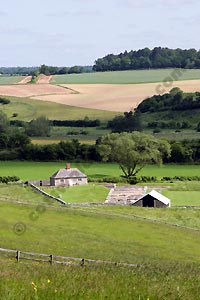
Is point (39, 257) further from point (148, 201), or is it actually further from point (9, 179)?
point (9, 179)

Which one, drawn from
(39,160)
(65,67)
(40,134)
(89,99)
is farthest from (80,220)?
(65,67)

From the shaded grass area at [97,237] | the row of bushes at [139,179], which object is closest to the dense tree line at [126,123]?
the row of bushes at [139,179]

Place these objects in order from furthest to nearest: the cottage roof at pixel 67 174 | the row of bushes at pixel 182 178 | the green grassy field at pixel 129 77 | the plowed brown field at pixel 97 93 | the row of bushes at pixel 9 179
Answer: the green grassy field at pixel 129 77 → the plowed brown field at pixel 97 93 → the row of bushes at pixel 182 178 → the row of bushes at pixel 9 179 → the cottage roof at pixel 67 174

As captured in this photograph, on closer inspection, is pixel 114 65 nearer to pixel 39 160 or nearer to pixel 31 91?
pixel 31 91

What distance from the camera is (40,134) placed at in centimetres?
7938

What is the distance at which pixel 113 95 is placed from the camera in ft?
319

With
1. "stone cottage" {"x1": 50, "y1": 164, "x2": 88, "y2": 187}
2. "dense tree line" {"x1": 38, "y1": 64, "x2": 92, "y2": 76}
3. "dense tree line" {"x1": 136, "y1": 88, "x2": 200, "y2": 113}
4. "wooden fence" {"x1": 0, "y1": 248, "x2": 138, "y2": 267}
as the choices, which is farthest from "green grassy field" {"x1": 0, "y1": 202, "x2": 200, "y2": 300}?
"dense tree line" {"x1": 38, "y1": 64, "x2": 92, "y2": 76}

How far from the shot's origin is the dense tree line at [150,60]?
11838cm

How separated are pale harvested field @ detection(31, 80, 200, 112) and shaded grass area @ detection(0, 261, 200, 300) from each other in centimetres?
7655

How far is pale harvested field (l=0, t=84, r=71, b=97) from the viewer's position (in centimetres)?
10075

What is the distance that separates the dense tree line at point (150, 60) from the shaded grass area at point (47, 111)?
3183 centimetres

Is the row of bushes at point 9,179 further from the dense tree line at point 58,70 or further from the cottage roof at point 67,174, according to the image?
the dense tree line at point 58,70

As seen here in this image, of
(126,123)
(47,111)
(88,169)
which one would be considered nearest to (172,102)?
(126,123)

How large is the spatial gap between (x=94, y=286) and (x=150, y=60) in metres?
122
